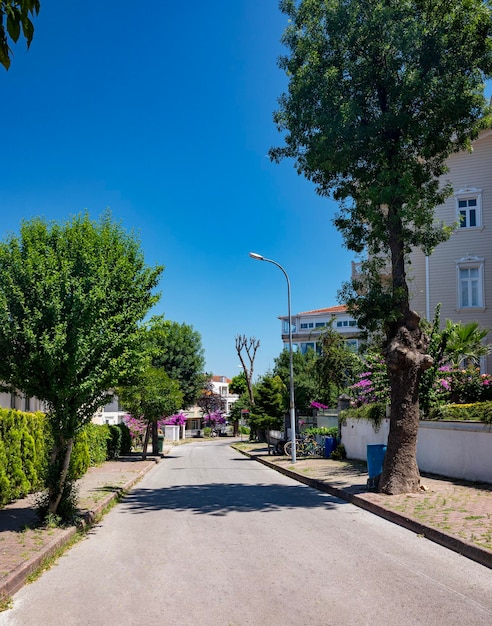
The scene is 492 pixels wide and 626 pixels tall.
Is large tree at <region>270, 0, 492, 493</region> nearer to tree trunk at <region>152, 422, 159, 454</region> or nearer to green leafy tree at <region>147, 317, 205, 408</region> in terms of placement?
tree trunk at <region>152, 422, 159, 454</region>

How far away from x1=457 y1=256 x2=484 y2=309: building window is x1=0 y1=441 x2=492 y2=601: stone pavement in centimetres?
1426

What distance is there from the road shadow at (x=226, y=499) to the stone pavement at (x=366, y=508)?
0.59 m

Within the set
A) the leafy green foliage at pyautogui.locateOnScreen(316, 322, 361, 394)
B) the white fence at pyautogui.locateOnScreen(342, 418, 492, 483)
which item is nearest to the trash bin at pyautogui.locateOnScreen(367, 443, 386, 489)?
the white fence at pyautogui.locateOnScreen(342, 418, 492, 483)

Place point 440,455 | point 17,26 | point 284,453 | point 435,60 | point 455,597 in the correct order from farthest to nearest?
point 284,453
point 440,455
point 435,60
point 455,597
point 17,26

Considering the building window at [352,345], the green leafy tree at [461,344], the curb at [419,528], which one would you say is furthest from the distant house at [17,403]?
the building window at [352,345]

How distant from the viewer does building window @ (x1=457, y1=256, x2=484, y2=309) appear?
94.6ft

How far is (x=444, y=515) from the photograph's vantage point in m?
10.1

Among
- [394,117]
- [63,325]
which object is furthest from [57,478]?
[394,117]

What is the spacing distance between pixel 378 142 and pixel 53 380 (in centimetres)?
916

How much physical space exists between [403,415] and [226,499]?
4.68 meters

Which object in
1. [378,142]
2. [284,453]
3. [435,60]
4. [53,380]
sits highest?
[435,60]

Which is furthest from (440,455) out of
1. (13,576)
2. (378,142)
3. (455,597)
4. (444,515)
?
(13,576)

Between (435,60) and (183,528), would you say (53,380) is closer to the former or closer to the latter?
(183,528)

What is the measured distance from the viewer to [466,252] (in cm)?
2923
